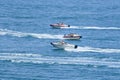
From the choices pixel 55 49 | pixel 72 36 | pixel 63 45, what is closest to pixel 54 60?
pixel 55 49

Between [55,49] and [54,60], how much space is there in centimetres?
958

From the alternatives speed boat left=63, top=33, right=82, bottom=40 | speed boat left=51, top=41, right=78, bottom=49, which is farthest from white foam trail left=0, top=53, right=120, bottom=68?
speed boat left=63, top=33, right=82, bottom=40

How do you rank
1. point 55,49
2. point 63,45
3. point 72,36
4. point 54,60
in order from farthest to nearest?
point 72,36
point 63,45
point 55,49
point 54,60

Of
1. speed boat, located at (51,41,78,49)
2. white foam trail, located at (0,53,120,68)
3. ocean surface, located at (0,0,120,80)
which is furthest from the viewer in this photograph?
speed boat, located at (51,41,78,49)

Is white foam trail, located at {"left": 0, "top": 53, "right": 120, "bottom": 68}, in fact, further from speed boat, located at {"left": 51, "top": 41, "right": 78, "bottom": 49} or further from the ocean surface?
speed boat, located at {"left": 51, "top": 41, "right": 78, "bottom": 49}

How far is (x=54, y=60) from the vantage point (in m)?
127

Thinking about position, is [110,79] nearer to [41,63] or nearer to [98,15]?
[41,63]

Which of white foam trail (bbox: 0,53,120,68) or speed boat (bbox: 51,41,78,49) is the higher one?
speed boat (bbox: 51,41,78,49)

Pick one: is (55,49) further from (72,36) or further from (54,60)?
(72,36)

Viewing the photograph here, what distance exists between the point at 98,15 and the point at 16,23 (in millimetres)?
20486

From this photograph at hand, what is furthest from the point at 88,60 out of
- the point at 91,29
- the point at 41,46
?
the point at 91,29

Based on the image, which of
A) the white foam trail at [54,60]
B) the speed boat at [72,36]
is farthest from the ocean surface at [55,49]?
the speed boat at [72,36]

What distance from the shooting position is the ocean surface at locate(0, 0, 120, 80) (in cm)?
12056

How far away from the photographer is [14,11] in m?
185
